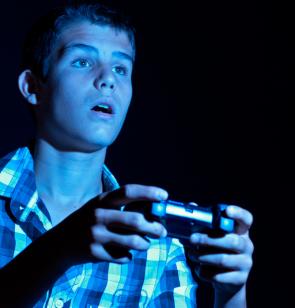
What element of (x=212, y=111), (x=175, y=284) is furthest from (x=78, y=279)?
(x=212, y=111)

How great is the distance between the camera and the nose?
1069 millimetres

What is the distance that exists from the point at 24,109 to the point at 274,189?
770 millimetres

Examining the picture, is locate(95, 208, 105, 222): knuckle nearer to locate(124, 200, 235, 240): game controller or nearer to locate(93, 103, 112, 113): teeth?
locate(124, 200, 235, 240): game controller

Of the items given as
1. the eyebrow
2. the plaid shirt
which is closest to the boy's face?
the eyebrow

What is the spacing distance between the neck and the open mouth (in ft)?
0.34

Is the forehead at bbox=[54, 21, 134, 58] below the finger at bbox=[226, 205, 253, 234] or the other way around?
the other way around

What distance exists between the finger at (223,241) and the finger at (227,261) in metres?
0.01

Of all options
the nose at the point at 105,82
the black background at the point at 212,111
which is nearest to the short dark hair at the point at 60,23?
the nose at the point at 105,82

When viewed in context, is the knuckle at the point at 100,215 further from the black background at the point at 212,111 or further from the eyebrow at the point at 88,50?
the black background at the point at 212,111

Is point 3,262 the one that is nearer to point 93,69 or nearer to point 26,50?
point 93,69

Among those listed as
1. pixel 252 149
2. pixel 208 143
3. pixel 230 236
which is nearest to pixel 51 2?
pixel 208 143

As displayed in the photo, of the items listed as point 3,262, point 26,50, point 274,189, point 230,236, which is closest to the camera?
point 230,236

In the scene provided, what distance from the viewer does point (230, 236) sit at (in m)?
0.74

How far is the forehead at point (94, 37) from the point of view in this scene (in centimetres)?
112
